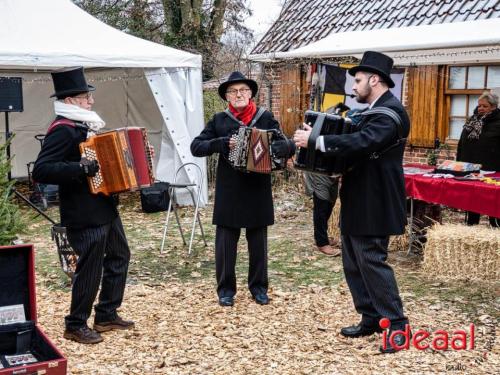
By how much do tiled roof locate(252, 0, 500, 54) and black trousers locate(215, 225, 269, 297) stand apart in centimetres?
554

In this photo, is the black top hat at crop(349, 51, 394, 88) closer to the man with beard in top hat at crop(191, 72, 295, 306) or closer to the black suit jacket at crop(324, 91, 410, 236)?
the black suit jacket at crop(324, 91, 410, 236)

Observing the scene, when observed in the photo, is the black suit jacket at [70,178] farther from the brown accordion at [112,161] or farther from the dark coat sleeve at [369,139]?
the dark coat sleeve at [369,139]

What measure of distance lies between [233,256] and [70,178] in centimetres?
173

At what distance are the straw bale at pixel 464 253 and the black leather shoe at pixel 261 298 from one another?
6.19 ft

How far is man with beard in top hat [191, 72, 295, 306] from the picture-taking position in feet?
16.7

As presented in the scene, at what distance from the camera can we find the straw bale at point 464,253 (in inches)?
236

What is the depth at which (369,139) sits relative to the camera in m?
3.97

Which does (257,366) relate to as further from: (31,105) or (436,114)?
(31,105)

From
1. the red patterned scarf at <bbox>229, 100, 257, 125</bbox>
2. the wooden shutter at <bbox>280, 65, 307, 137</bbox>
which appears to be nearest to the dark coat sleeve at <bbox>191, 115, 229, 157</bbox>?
the red patterned scarf at <bbox>229, 100, 257, 125</bbox>

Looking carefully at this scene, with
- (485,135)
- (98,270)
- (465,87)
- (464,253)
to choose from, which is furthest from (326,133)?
(465,87)

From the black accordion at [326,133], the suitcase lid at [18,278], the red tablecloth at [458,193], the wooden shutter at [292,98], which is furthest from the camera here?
the wooden shutter at [292,98]

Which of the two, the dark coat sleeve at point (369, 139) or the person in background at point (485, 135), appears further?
the person in background at point (485, 135)

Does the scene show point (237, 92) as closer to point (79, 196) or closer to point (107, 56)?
point (79, 196)

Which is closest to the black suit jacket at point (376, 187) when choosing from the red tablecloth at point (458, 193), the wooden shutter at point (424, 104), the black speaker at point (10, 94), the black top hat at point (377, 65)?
the black top hat at point (377, 65)
